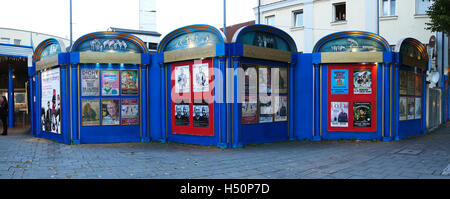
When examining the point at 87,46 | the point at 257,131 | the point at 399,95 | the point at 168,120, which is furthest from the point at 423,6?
the point at 87,46

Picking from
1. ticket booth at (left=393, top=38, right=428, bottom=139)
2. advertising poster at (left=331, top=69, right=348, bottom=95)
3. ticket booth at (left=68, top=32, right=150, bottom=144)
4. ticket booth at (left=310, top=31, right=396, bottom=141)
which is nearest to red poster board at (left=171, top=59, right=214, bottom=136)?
ticket booth at (left=68, top=32, right=150, bottom=144)

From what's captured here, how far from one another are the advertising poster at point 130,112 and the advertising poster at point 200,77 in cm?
219

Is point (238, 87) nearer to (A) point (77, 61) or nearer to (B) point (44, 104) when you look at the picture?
(A) point (77, 61)

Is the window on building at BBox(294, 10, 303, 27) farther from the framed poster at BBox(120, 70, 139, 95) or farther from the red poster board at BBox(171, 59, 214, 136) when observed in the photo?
the framed poster at BBox(120, 70, 139, 95)

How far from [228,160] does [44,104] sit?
7.50 metres

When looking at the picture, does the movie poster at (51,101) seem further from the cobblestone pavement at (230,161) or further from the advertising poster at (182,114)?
the advertising poster at (182,114)

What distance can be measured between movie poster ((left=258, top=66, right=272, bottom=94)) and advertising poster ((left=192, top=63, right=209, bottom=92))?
1557 mm

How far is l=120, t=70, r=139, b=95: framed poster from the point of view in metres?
10.3

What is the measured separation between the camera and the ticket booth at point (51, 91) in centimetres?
998

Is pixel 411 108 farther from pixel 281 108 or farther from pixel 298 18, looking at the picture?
pixel 298 18

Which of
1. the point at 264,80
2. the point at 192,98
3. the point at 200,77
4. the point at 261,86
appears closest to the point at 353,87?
the point at 264,80

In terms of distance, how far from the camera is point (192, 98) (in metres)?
9.66

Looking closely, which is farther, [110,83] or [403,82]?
[403,82]

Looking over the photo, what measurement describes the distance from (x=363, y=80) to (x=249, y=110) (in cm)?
A: 386
